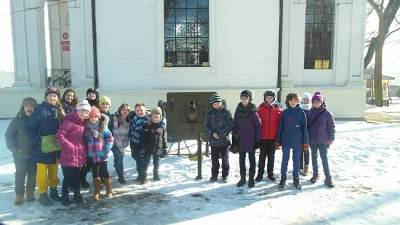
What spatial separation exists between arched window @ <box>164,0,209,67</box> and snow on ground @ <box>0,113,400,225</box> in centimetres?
593

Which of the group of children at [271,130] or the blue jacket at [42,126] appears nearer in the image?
the blue jacket at [42,126]

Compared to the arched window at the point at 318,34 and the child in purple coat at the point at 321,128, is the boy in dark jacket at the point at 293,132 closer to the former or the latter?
the child in purple coat at the point at 321,128

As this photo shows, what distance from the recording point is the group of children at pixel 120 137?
5453 millimetres

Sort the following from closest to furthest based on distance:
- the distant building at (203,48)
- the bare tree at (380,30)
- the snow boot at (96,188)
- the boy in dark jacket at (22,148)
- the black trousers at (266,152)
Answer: the boy in dark jacket at (22,148)
the snow boot at (96,188)
the black trousers at (266,152)
the distant building at (203,48)
the bare tree at (380,30)

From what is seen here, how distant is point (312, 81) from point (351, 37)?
7.03 feet

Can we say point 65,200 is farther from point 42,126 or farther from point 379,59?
point 379,59

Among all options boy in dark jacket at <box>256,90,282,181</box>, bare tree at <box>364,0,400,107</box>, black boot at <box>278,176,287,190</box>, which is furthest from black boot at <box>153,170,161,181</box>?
bare tree at <box>364,0,400,107</box>

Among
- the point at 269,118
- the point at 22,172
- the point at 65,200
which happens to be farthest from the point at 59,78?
the point at 269,118

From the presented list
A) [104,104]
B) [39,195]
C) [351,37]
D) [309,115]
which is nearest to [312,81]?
[351,37]

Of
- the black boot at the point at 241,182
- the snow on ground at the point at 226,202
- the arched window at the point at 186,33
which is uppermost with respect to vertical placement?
the arched window at the point at 186,33

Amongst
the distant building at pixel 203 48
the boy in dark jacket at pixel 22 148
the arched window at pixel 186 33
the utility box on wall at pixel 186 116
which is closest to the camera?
the boy in dark jacket at pixel 22 148

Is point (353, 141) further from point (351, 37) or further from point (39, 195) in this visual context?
point (39, 195)

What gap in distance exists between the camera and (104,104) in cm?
629

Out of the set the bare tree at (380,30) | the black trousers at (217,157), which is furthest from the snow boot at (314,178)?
the bare tree at (380,30)
